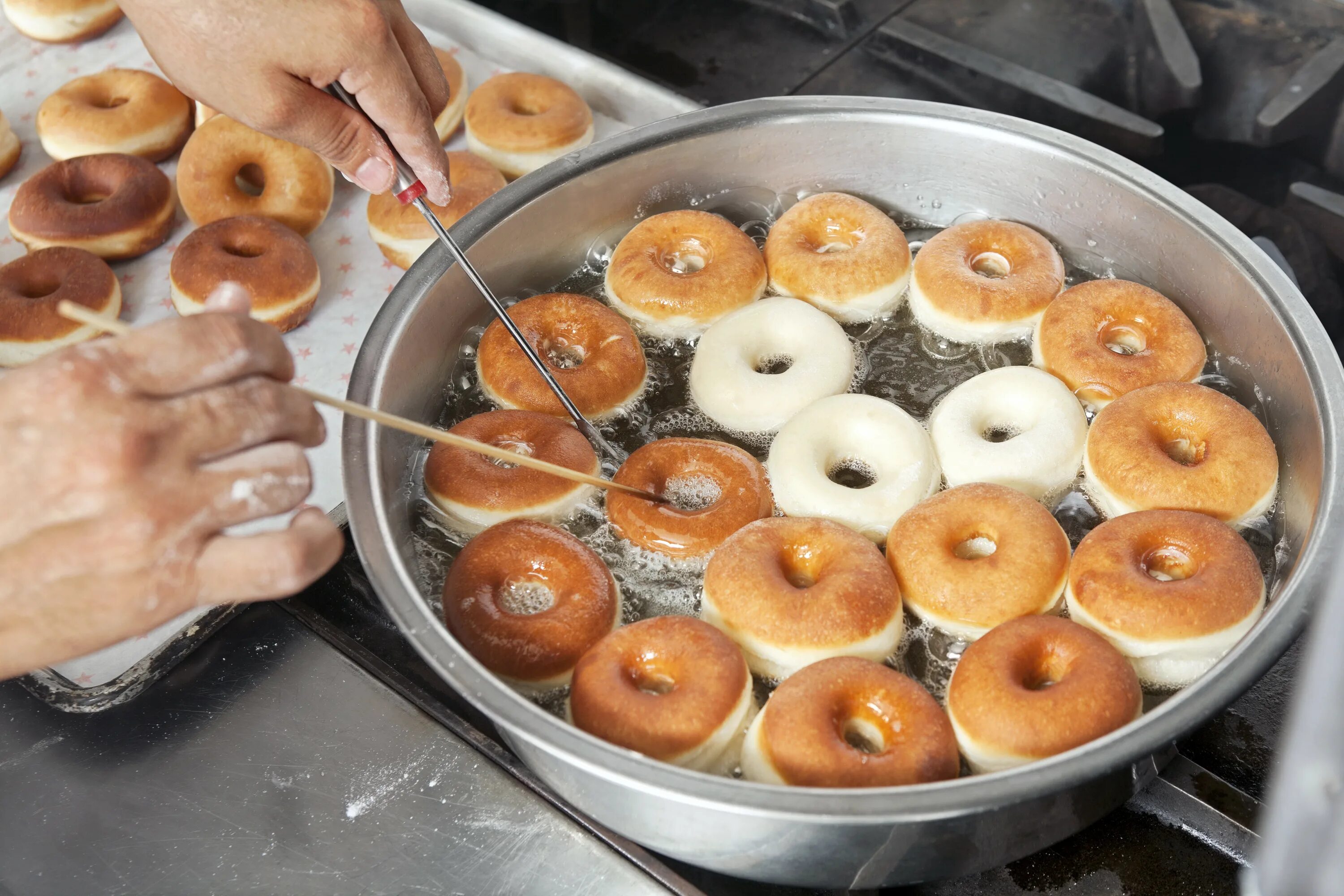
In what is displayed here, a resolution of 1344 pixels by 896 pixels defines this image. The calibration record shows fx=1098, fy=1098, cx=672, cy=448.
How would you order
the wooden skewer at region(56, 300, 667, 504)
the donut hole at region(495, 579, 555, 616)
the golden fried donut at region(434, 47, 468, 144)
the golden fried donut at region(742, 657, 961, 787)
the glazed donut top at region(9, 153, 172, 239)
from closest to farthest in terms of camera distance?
the wooden skewer at region(56, 300, 667, 504), the golden fried donut at region(742, 657, 961, 787), the donut hole at region(495, 579, 555, 616), the glazed donut top at region(9, 153, 172, 239), the golden fried donut at region(434, 47, 468, 144)

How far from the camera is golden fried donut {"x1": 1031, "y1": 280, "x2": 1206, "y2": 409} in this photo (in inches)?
70.6

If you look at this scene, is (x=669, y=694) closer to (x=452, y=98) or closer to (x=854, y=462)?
(x=854, y=462)

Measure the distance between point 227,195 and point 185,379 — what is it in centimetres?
153

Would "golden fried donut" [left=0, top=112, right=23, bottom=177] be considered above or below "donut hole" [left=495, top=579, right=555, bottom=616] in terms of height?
below

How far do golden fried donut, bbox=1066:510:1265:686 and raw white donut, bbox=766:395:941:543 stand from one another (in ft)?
0.91

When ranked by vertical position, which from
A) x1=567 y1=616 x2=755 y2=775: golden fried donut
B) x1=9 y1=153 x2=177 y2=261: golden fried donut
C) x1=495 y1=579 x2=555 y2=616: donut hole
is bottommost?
x1=9 y1=153 x2=177 y2=261: golden fried donut

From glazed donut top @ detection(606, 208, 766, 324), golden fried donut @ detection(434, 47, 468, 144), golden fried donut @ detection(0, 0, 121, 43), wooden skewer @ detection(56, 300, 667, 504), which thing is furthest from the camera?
golden fried donut @ detection(0, 0, 121, 43)

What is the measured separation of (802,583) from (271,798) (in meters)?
0.80

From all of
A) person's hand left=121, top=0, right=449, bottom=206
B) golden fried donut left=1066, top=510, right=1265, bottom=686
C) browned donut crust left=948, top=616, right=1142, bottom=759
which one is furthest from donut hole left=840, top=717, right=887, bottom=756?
person's hand left=121, top=0, right=449, bottom=206

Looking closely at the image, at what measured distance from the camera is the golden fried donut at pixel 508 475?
5.47ft

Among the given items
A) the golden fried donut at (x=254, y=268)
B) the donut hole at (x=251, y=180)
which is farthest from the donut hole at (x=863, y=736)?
the donut hole at (x=251, y=180)

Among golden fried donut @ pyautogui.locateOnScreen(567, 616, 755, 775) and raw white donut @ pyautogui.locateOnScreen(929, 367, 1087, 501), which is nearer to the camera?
golden fried donut @ pyautogui.locateOnScreen(567, 616, 755, 775)

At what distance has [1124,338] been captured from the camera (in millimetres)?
1896

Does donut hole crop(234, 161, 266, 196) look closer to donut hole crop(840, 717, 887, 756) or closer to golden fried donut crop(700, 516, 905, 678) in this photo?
golden fried donut crop(700, 516, 905, 678)
